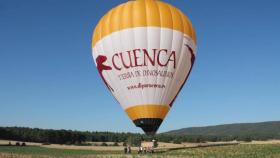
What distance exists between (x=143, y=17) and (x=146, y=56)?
272 cm

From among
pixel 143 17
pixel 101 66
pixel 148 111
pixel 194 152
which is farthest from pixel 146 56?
pixel 194 152

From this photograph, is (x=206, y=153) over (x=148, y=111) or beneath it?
beneath

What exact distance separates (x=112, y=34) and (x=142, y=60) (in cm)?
292

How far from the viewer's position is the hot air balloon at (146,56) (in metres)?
28.7

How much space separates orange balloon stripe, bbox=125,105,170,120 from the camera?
2867 centimetres

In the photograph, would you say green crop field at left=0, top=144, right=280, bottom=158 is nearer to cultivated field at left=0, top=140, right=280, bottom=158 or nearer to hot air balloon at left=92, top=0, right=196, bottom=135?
cultivated field at left=0, top=140, right=280, bottom=158

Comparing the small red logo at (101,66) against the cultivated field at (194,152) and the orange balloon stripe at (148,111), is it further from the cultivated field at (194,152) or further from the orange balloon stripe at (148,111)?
the cultivated field at (194,152)

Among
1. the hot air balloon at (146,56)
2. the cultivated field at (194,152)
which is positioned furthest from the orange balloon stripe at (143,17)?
the cultivated field at (194,152)

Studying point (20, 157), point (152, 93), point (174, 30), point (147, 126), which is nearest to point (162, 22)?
point (174, 30)

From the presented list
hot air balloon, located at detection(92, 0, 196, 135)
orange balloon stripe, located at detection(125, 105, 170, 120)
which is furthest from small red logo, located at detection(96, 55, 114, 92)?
orange balloon stripe, located at detection(125, 105, 170, 120)

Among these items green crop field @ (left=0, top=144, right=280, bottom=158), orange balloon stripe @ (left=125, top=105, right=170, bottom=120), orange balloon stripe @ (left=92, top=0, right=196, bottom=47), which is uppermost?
orange balloon stripe @ (left=92, top=0, right=196, bottom=47)

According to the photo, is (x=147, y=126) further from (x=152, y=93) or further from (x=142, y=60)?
(x=142, y=60)

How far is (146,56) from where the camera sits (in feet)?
93.5

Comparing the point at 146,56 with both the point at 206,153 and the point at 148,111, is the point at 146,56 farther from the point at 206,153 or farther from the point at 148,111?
the point at 206,153
